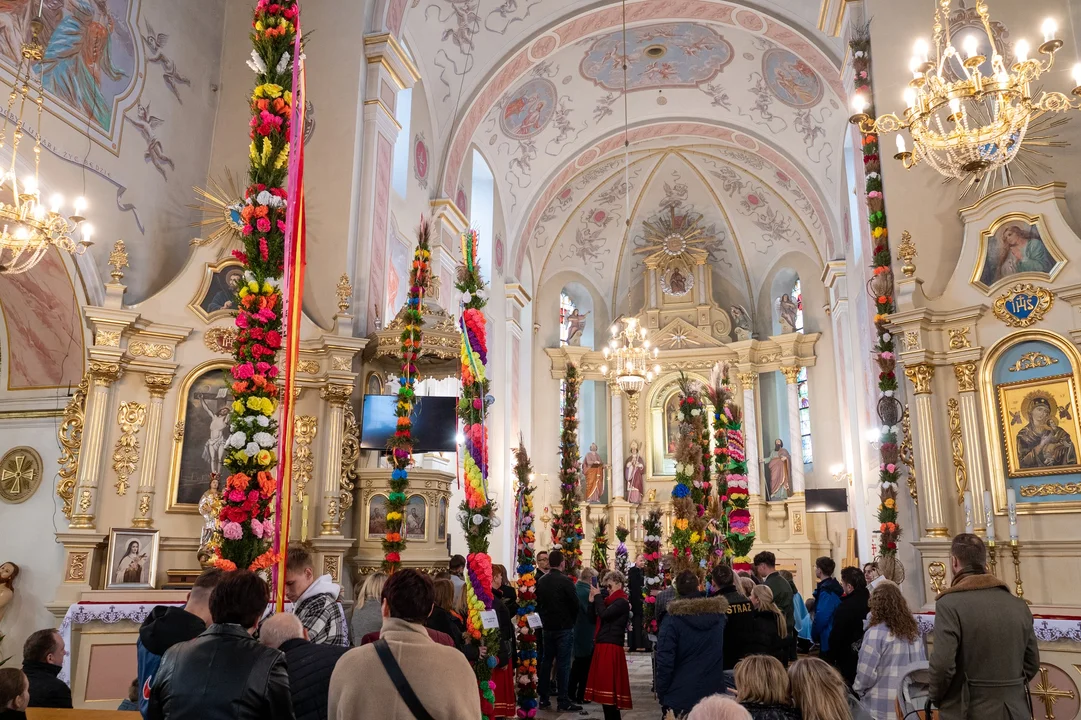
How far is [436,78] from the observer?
49.4 ft

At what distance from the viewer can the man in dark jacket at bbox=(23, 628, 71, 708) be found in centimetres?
422

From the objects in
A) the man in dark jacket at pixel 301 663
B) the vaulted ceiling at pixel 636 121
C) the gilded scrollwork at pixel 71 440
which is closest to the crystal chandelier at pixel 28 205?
the gilded scrollwork at pixel 71 440

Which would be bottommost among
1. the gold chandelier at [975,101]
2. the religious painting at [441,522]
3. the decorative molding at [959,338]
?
the religious painting at [441,522]

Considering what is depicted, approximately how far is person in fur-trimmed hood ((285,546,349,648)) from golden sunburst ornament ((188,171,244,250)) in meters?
6.75

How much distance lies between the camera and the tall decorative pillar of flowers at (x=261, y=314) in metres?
5.15

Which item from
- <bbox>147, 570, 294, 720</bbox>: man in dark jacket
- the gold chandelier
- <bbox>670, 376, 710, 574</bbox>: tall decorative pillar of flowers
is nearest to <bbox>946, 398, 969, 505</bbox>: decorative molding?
the gold chandelier

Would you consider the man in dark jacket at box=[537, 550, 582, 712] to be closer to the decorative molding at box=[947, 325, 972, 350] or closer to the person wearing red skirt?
the person wearing red skirt

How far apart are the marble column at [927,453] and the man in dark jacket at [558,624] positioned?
3905 mm

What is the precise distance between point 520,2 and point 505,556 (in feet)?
37.8

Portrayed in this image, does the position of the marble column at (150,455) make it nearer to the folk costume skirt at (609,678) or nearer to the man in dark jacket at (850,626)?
the folk costume skirt at (609,678)

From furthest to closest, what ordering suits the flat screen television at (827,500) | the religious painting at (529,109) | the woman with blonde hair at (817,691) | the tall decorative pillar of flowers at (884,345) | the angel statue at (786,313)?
the angel statue at (786,313), the religious painting at (529,109), the flat screen television at (827,500), the tall decorative pillar of flowers at (884,345), the woman with blonde hair at (817,691)

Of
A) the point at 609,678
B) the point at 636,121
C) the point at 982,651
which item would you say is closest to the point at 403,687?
the point at 982,651

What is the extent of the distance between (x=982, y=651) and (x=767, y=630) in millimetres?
1645

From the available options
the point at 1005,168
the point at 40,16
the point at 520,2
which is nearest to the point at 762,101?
the point at 520,2
